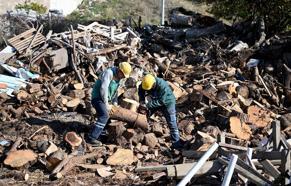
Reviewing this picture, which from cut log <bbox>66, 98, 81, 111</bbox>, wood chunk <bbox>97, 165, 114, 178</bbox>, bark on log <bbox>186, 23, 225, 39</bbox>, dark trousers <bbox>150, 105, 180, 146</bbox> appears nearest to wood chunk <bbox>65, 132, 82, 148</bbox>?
wood chunk <bbox>97, 165, 114, 178</bbox>

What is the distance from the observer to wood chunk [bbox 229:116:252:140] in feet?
32.8

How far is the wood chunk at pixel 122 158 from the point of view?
8.96 meters

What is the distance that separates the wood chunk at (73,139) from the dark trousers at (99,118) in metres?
0.27

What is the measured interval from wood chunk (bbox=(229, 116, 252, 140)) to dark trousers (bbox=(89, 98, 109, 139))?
247cm

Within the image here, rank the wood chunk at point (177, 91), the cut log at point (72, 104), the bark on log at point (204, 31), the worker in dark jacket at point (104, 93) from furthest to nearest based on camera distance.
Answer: the bark on log at point (204, 31)
the wood chunk at point (177, 91)
the cut log at point (72, 104)
the worker in dark jacket at point (104, 93)

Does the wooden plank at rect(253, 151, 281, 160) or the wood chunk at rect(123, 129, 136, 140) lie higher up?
the wooden plank at rect(253, 151, 281, 160)

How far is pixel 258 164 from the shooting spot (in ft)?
24.8

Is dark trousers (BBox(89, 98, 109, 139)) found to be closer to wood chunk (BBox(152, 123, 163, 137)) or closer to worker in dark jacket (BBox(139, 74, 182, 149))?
worker in dark jacket (BBox(139, 74, 182, 149))

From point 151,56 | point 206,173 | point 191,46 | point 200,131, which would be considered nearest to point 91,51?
point 151,56

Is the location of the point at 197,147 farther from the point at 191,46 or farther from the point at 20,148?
the point at 191,46

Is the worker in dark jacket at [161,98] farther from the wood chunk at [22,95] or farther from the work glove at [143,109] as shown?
the wood chunk at [22,95]

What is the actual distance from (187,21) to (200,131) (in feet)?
29.4

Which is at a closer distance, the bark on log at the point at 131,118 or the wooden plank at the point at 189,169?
the wooden plank at the point at 189,169

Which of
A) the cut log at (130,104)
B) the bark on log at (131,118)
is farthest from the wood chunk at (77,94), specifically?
the bark on log at (131,118)
